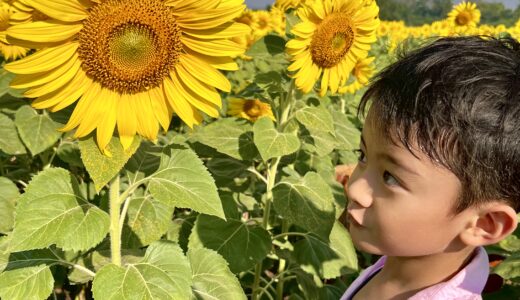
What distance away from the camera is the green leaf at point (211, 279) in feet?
5.35

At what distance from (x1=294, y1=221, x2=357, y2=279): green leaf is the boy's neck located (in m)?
0.66

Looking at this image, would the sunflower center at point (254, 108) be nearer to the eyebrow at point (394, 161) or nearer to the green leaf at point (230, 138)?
the green leaf at point (230, 138)

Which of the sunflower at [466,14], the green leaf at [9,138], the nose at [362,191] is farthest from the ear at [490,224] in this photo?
the sunflower at [466,14]

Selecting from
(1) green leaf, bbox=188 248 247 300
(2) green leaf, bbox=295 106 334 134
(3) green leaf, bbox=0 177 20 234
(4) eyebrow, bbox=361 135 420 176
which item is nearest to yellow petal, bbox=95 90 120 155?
(1) green leaf, bbox=188 248 247 300

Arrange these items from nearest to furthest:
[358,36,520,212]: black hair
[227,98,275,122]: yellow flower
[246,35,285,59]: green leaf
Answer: [358,36,520,212]: black hair → [246,35,285,59]: green leaf → [227,98,275,122]: yellow flower

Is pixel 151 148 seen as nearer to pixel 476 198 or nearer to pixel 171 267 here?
pixel 171 267

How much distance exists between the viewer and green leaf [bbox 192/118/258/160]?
2180 mm

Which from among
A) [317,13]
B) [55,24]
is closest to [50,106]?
[55,24]

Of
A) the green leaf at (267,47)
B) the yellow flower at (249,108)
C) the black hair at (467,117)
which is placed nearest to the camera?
the black hair at (467,117)

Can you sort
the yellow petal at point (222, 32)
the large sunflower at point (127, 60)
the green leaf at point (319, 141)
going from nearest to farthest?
the large sunflower at point (127, 60) → the yellow petal at point (222, 32) → the green leaf at point (319, 141)

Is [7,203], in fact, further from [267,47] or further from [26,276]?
[267,47]

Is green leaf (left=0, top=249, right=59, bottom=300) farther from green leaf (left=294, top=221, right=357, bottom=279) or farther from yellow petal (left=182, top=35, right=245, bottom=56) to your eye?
green leaf (left=294, top=221, right=357, bottom=279)

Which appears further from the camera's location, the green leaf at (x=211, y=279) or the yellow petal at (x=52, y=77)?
the green leaf at (x=211, y=279)

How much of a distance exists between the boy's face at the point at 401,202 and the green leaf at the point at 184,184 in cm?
33
